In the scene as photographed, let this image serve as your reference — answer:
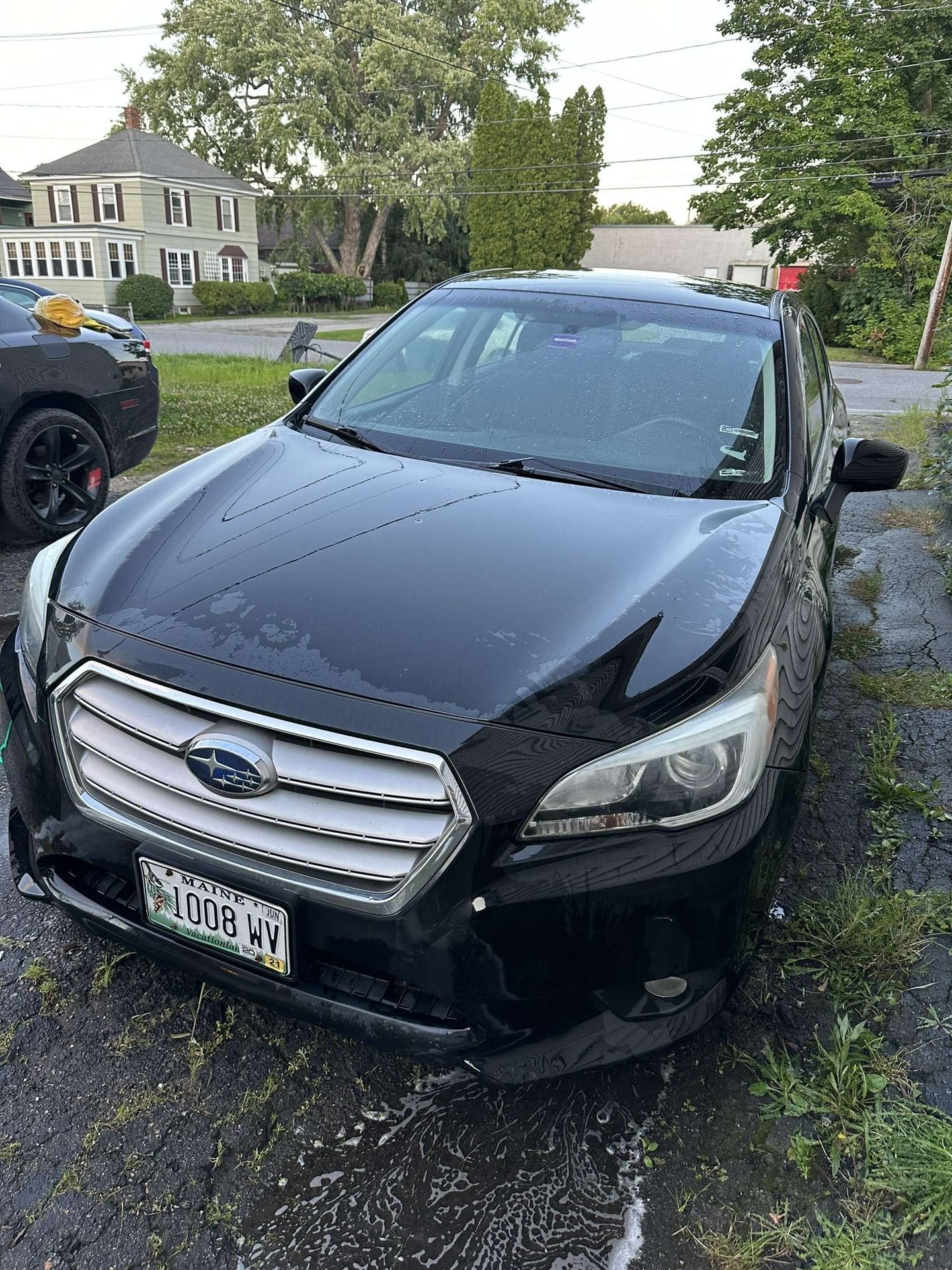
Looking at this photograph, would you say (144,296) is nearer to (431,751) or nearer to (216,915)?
(216,915)

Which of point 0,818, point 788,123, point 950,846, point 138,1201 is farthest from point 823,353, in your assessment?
point 788,123

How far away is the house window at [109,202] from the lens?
42.2 m

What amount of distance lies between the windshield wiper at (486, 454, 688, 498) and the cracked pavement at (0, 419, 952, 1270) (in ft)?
4.00

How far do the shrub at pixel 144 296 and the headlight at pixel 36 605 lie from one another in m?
37.7

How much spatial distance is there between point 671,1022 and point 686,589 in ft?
2.70

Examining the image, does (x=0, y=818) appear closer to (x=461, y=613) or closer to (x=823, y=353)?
(x=461, y=613)

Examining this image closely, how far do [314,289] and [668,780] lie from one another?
4409cm

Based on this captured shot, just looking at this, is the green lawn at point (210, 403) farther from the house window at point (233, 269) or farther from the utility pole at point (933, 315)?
the house window at point (233, 269)

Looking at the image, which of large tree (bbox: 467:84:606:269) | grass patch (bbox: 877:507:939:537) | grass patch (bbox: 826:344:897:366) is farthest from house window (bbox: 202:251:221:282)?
grass patch (bbox: 877:507:939:537)

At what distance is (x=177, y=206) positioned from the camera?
142 ft

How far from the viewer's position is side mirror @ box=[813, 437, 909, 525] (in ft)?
9.50

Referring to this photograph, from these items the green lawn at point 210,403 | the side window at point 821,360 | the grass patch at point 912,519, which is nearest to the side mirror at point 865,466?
the side window at point 821,360

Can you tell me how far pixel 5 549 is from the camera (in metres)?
5.22

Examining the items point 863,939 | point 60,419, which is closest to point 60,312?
point 60,419
